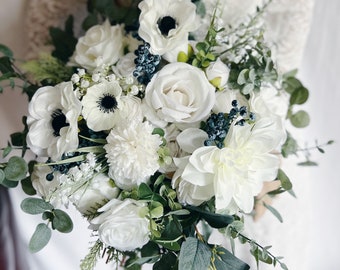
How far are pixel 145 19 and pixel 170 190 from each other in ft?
0.73

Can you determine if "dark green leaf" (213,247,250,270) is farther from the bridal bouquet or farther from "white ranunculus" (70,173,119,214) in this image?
"white ranunculus" (70,173,119,214)

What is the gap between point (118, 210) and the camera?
23.6 inches

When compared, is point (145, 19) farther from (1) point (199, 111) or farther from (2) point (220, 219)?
(2) point (220, 219)

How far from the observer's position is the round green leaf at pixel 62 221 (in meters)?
0.66

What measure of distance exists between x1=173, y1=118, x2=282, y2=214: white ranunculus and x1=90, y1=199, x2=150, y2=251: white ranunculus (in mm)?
58

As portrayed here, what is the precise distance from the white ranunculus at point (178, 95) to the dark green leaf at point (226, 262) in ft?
0.58

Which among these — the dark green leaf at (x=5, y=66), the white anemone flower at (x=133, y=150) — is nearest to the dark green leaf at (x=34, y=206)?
the white anemone flower at (x=133, y=150)

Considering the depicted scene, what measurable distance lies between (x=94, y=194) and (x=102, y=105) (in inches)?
4.5

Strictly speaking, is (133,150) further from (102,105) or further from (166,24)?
(166,24)

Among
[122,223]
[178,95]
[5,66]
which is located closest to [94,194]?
[122,223]

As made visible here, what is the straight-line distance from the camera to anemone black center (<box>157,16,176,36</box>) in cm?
66

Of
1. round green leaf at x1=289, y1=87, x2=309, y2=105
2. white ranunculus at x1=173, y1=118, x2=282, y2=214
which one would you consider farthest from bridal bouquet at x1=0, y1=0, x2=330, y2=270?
round green leaf at x1=289, y1=87, x2=309, y2=105

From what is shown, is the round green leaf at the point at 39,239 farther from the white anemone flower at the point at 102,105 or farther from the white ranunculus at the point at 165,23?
the white ranunculus at the point at 165,23

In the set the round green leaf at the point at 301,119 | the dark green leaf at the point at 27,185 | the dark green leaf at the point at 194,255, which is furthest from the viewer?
the round green leaf at the point at 301,119
